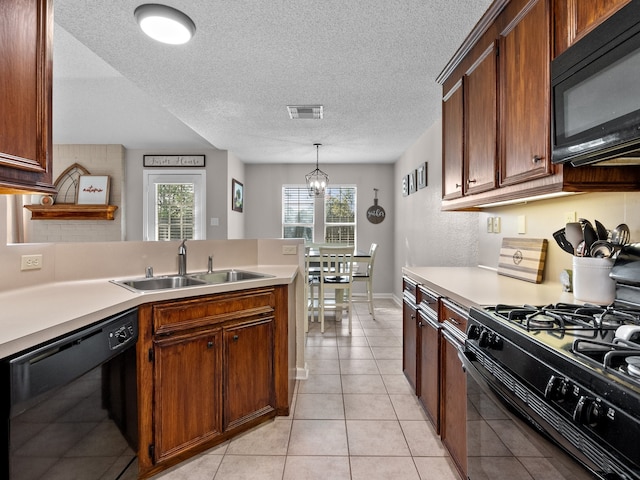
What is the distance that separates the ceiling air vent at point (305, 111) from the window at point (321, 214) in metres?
2.63

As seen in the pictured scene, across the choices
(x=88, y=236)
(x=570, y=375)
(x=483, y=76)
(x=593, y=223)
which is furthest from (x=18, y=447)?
(x=88, y=236)

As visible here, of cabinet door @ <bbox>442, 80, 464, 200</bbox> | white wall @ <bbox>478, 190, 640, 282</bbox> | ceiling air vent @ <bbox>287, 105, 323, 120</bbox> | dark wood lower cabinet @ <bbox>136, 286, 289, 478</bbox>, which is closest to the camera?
white wall @ <bbox>478, 190, 640, 282</bbox>

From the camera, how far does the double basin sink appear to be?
2197mm

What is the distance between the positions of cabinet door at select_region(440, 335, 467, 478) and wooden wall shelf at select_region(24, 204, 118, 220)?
16.6 ft

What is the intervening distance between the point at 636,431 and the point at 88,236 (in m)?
6.10

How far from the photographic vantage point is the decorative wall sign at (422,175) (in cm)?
419

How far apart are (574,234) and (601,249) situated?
0.14m

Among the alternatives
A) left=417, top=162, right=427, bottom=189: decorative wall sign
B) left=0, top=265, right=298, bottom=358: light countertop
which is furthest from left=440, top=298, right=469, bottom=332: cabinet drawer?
left=417, top=162, right=427, bottom=189: decorative wall sign

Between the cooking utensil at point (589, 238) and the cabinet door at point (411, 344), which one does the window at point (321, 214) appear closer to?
the cabinet door at point (411, 344)

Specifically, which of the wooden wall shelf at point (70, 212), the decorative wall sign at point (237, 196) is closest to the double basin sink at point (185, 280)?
the decorative wall sign at point (237, 196)

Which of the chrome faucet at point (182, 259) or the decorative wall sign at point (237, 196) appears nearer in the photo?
the chrome faucet at point (182, 259)

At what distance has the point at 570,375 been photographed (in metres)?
0.77

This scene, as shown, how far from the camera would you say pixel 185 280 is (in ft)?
7.75

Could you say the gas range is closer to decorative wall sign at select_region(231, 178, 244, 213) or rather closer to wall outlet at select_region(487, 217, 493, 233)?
wall outlet at select_region(487, 217, 493, 233)
